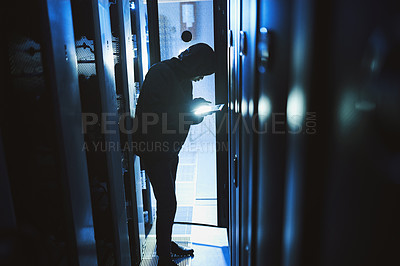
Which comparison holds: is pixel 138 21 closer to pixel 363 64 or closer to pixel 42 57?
pixel 42 57

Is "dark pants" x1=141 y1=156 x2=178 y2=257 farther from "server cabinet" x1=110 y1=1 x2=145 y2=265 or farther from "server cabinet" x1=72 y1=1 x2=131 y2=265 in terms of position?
"server cabinet" x1=72 y1=1 x2=131 y2=265

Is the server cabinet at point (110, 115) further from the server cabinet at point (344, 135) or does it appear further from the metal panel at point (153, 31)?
the server cabinet at point (344, 135)

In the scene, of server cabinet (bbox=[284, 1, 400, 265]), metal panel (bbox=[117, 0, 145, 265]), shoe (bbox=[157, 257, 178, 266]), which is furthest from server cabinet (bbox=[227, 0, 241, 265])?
server cabinet (bbox=[284, 1, 400, 265])

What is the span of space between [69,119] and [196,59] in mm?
1383

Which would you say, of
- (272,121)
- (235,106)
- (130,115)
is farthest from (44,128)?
(130,115)

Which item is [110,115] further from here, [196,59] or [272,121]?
[272,121]

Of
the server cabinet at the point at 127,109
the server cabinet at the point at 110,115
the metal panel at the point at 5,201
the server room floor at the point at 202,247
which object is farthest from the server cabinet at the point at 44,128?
the server room floor at the point at 202,247

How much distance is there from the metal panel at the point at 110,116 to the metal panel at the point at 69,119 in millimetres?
456

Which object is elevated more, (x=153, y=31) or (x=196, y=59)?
(x=153, y=31)

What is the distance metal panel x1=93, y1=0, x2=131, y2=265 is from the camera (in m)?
1.79

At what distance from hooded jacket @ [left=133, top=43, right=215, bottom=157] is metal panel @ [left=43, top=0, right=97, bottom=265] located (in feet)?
3.09

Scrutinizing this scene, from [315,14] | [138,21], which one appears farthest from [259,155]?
[138,21]

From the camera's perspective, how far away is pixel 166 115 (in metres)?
2.35

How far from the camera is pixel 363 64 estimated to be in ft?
1.24
